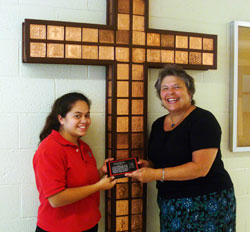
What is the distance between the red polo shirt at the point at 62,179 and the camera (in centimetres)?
147

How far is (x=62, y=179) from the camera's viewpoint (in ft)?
4.91

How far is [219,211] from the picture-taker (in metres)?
1.70

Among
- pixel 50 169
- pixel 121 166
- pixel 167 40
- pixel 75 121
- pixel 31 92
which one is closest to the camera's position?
pixel 50 169

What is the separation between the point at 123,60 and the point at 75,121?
0.52 metres

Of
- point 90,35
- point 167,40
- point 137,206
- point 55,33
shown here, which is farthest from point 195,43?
point 137,206

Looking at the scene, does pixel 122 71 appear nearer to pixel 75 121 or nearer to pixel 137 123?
pixel 137 123

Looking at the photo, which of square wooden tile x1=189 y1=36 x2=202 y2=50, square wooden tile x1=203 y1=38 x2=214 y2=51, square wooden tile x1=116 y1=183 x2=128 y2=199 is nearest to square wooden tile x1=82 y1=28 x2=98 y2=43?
square wooden tile x1=189 y1=36 x2=202 y2=50

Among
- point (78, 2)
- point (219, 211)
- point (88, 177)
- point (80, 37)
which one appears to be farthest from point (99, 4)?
point (219, 211)

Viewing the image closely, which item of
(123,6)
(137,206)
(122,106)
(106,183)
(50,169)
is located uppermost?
(123,6)

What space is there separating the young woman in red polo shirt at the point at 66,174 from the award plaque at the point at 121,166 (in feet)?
0.16

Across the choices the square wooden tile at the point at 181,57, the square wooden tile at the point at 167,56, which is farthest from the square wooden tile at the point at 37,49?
the square wooden tile at the point at 181,57

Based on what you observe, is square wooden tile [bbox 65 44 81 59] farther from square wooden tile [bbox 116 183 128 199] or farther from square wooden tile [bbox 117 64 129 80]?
square wooden tile [bbox 116 183 128 199]

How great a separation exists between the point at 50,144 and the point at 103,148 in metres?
0.54

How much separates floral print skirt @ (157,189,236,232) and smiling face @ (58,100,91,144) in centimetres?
70
